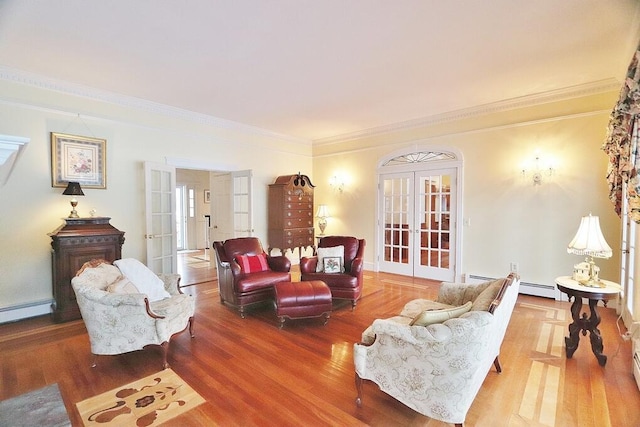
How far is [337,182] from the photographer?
7070 millimetres

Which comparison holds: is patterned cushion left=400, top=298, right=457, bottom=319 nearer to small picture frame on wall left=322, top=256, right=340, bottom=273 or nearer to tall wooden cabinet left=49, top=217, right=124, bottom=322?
small picture frame on wall left=322, top=256, right=340, bottom=273

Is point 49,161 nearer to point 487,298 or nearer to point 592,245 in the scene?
point 487,298

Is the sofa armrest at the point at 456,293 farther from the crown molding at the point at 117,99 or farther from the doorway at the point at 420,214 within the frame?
the crown molding at the point at 117,99

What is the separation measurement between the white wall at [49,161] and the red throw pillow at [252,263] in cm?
172

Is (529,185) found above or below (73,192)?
above

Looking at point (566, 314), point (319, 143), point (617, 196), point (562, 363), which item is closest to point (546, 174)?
point (617, 196)

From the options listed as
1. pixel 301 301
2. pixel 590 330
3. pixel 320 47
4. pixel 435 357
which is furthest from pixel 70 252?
pixel 590 330

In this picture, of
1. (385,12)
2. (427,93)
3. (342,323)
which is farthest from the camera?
(427,93)

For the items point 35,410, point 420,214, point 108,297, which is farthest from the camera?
point 420,214

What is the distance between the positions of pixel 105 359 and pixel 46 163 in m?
2.73

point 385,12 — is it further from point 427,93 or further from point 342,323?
point 342,323

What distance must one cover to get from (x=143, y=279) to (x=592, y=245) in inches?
171

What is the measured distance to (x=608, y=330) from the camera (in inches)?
135

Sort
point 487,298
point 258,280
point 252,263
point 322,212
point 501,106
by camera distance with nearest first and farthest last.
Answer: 1. point 487,298
2. point 258,280
3. point 252,263
4. point 501,106
5. point 322,212
